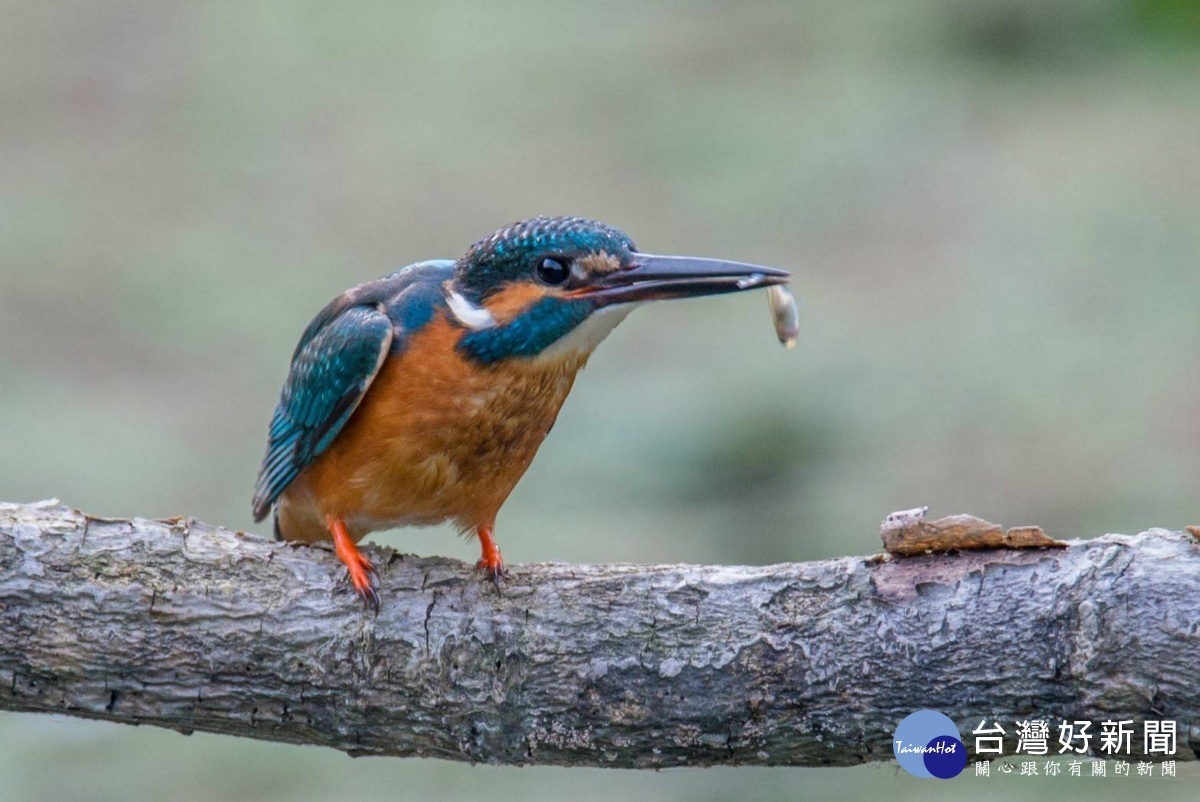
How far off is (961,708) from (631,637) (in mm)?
588

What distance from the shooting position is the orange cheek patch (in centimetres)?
299

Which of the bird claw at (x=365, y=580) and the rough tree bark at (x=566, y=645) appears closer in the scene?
the rough tree bark at (x=566, y=645)

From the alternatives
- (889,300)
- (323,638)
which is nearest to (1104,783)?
(323,638)

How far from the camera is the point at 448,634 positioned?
2.90 m

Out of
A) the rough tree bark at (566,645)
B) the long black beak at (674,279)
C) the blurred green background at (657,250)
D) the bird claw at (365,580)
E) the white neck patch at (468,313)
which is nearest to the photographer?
the rough tree bark at (566,645)

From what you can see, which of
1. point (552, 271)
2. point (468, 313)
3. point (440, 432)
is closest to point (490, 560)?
point (440, 432)

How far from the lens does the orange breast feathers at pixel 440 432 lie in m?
3.10

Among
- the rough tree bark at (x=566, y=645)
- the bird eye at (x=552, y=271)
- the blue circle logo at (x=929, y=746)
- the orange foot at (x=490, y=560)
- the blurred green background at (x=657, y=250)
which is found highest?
the blurred green background at (x=657, y=250)

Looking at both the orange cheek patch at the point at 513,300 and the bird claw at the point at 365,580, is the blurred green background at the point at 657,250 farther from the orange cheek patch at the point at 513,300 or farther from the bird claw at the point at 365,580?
the orange cheek patch at the point at 513,300

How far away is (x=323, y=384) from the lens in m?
3.23

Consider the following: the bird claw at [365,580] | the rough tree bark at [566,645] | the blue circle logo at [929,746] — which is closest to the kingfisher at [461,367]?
the bird claw at [365,580]

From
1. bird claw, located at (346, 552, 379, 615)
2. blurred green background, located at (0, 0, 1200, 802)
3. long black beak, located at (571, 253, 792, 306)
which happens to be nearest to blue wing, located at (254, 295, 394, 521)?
bird claw, located at (346, 552, 379, 615)

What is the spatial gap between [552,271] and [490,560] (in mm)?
617

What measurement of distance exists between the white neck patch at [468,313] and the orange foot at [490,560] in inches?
18.6
